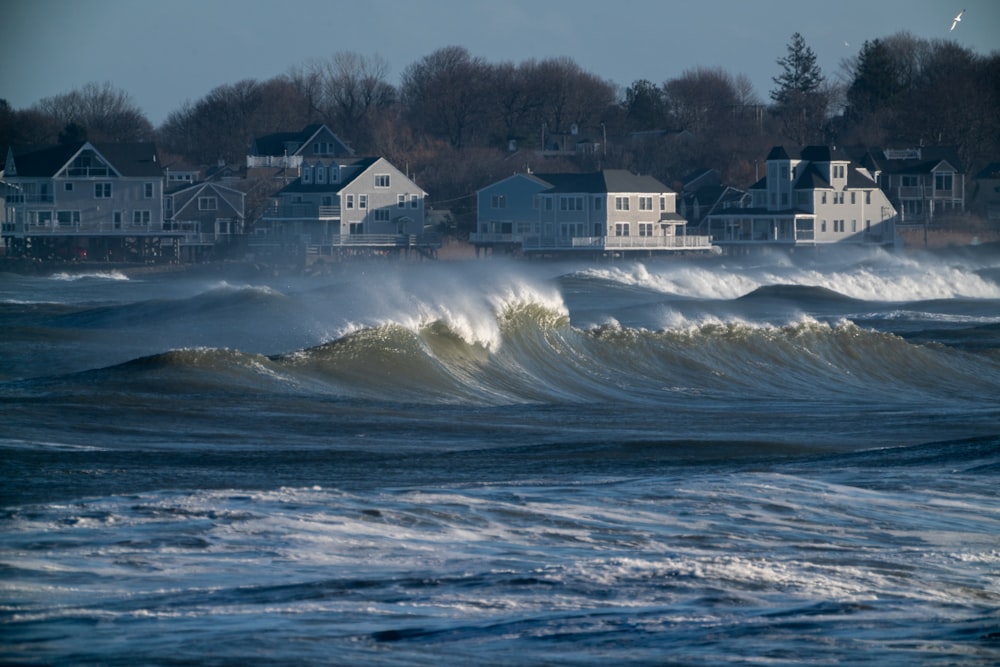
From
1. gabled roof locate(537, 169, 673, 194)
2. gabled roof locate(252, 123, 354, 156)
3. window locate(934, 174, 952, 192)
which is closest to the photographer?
gabled roof locate(537, 169, 673, 194)

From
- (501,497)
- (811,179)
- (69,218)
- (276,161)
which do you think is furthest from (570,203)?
(501,497)

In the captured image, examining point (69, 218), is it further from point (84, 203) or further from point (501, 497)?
point (501, 497)

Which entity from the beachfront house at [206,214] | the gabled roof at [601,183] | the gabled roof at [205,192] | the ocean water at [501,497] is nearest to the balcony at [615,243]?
the gabled roof at [601,183]

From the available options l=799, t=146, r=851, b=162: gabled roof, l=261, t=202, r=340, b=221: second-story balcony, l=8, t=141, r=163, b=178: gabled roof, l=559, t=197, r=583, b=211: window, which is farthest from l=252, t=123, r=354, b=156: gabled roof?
l=799, t=146, r=851, b=162: gabled roof

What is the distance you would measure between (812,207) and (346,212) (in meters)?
28.1

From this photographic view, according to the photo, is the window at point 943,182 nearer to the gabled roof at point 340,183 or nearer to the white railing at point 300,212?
the gabled roof at point 340,183

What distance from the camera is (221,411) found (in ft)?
58.9

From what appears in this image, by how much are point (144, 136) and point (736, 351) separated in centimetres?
10886

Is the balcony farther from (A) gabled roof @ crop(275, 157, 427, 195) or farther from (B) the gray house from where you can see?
(B) the gray house

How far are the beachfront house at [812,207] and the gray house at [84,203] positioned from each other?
35.1 m

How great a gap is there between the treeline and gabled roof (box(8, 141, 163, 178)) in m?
20.9

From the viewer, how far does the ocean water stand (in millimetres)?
8320

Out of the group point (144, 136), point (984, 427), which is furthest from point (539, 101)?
point (984, 427)

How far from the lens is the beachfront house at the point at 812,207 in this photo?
86250 mm
